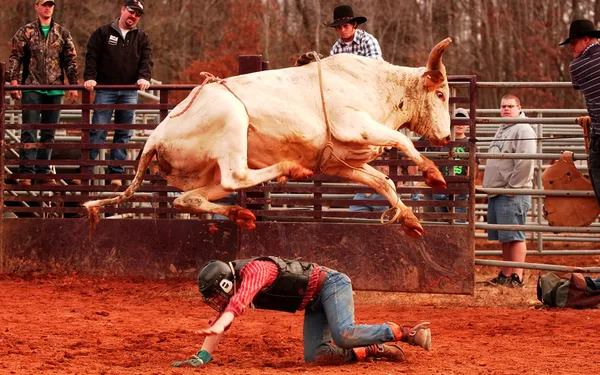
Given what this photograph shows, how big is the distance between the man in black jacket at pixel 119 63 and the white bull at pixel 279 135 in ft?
11.2

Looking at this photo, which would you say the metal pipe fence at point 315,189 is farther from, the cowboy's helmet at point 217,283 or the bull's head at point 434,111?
the cowboy's helmet at point 217,283

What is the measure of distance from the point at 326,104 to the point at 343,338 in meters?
2.07

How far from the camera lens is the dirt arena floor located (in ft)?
23.4

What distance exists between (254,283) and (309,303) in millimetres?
601

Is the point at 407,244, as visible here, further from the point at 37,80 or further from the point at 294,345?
the point at 37,80

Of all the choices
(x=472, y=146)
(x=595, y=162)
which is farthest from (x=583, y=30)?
(x=472, y=146)

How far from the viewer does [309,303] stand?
724 centimetres

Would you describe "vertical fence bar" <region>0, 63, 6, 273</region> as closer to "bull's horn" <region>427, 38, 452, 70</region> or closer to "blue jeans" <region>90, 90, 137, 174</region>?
"blue jeans" <region>90, 90, 137, 174</region>

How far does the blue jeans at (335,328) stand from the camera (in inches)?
276

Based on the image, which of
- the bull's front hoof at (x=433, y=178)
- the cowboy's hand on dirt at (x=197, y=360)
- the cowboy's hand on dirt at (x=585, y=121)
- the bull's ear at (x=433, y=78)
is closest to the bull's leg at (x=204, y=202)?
the cowboy's hand on dirt at (x=197, y=360)

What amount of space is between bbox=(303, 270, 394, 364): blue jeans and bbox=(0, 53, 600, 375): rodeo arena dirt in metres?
0.15

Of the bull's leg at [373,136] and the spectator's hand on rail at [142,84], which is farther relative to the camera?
the spectator's hand on rail at [142,84]

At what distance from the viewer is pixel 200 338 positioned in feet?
27.8

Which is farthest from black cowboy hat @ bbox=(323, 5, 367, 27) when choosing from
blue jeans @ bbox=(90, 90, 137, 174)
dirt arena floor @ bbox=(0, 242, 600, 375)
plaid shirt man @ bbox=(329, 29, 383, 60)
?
dirt arena floor @ bbox=(0, 242, 600, 375)
